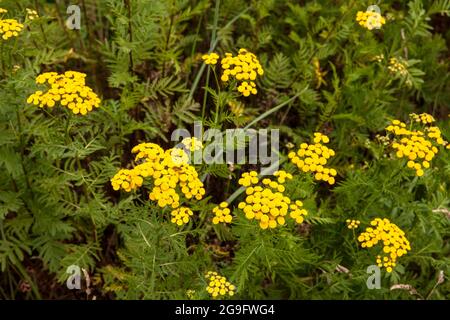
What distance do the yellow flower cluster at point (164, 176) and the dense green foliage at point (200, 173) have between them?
20 centimetres

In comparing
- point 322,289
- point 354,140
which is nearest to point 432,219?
point 322,289

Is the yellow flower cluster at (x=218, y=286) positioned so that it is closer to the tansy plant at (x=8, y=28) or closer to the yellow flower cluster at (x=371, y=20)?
the tansy plant at (x=8, y=28)

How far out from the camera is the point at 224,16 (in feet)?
14.6

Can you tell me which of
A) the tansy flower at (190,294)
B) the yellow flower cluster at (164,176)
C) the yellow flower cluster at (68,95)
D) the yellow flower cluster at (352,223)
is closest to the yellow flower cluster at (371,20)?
the yellow flower cluster at (352,223)

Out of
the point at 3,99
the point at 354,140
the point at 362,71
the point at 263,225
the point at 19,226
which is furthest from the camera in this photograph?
the point at 354,140

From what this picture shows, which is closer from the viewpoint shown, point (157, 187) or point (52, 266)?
point (157, 187)

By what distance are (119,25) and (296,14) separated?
1.71 metres

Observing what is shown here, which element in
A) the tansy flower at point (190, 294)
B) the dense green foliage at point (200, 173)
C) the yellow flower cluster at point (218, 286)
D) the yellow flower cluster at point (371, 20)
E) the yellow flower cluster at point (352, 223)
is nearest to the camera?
the yellow flower cluster at point (218, 286)

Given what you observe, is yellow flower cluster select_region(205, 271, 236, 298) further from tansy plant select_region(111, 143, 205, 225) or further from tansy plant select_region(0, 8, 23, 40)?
tansy plant select_region(0, 8, 23, 40)

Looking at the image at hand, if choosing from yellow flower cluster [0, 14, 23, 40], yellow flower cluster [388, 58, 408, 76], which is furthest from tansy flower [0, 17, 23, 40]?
yellow flower cluster [388, 58, 408, 76]

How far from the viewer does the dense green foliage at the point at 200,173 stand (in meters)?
2.94

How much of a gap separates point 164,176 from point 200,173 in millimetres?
506

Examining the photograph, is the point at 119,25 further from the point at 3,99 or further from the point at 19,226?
the point at 19,226

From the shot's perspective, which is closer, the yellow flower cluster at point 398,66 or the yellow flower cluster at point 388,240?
the yellow flower cluster at point 388,240
